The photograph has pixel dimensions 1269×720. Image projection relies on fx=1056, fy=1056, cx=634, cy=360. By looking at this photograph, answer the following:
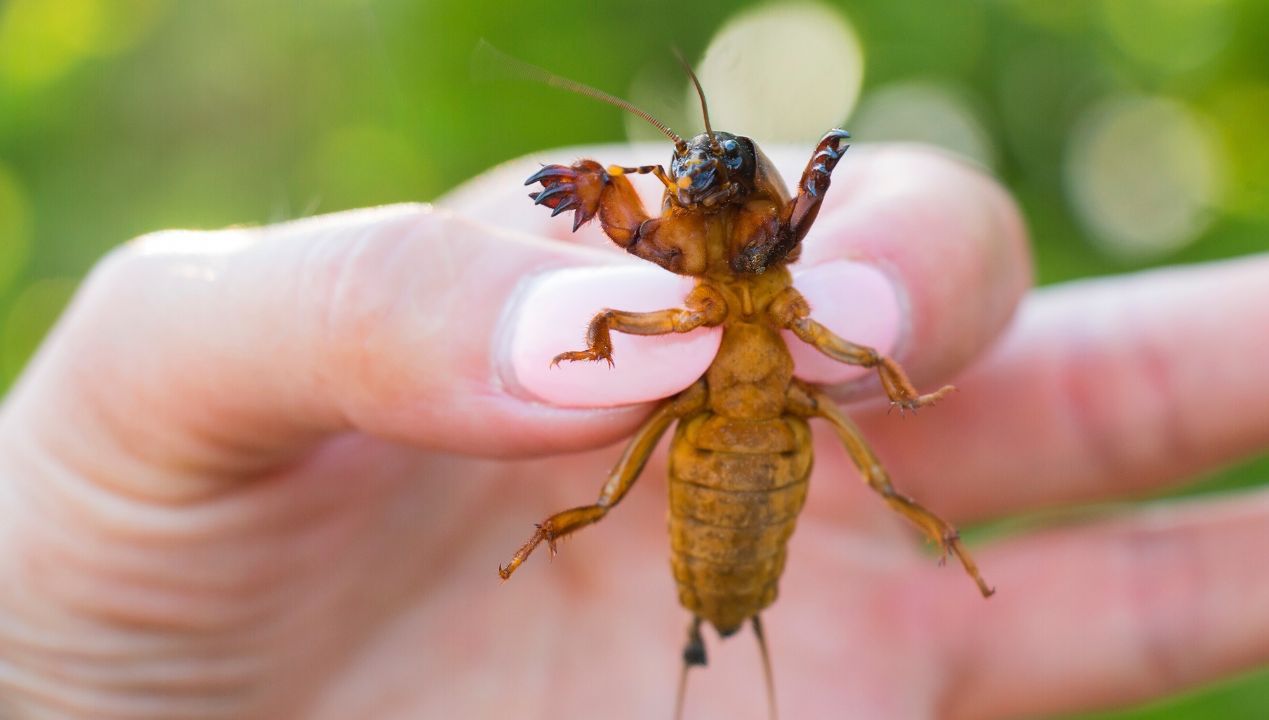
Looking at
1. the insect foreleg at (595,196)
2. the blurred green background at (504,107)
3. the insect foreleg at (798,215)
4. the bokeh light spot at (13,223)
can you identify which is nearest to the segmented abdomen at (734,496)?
the insect foreleg at (798,215)

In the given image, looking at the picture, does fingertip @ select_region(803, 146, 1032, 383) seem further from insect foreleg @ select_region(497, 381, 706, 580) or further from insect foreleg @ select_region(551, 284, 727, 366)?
insect foreleg @ select_region(497, 381, 706, 580)

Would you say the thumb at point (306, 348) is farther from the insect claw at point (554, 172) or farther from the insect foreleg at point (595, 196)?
the insect claw at point (554, 172)

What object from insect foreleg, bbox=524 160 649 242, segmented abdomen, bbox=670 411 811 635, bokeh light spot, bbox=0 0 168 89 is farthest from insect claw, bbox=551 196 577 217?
bokeh light spot, bbox=0 0 168 89

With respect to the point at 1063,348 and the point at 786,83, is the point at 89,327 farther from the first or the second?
the point at 1063,348

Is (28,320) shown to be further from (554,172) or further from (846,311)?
(846,311)

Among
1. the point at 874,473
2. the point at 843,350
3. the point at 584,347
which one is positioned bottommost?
the point at 874,473

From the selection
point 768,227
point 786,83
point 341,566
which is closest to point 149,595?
point 341,566

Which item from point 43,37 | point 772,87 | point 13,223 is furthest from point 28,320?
point 772,87
